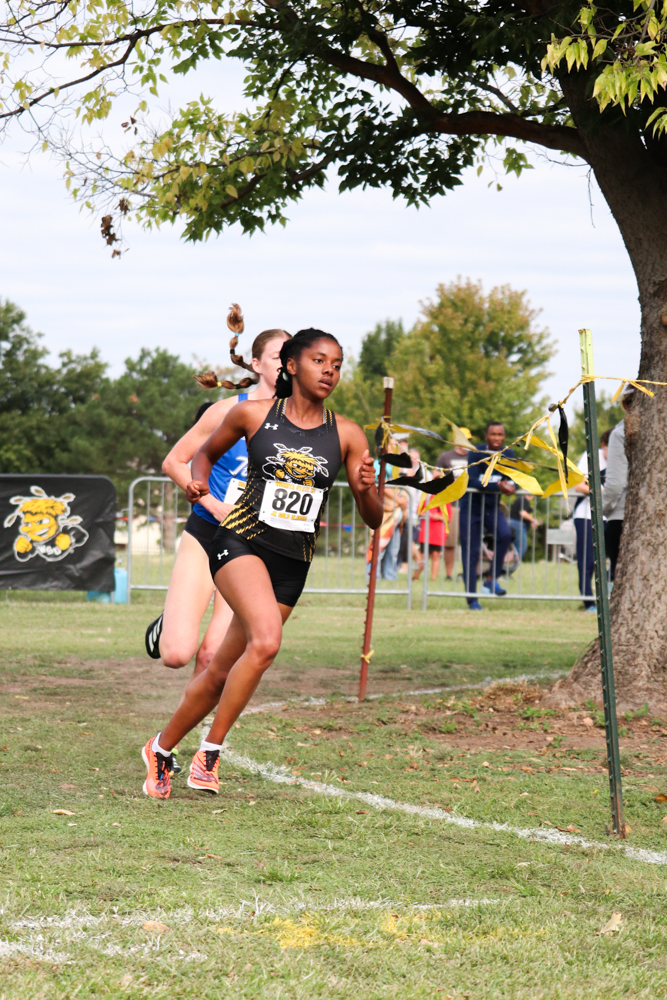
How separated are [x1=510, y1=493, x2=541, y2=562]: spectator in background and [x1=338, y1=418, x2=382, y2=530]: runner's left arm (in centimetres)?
Result: 1012

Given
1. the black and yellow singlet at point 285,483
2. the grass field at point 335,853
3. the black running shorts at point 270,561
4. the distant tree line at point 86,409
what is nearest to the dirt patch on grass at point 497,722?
the grass field at point 335,853

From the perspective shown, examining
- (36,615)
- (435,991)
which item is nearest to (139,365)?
(36,615)

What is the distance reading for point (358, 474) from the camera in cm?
446

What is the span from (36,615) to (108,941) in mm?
10186

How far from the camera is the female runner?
454 centimetres

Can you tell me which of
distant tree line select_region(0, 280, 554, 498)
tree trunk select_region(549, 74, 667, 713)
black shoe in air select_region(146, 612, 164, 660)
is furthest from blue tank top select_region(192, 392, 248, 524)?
distant tree line select_region(0, 280, 554, 498)

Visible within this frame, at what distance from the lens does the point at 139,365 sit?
4709 centimetres

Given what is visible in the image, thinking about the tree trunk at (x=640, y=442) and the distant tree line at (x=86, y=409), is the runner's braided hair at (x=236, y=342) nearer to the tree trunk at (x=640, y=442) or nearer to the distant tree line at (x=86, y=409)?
the tree trunk at (x=640, y=442)

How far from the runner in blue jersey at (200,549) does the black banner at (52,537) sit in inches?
343

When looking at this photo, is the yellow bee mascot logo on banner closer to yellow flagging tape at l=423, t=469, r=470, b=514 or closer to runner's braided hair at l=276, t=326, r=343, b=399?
yellow flagging tape at l=423, t=469, r=470, b=514

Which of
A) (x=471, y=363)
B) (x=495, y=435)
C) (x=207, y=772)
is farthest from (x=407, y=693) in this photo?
(x=471, y=363)

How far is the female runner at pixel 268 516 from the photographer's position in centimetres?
454

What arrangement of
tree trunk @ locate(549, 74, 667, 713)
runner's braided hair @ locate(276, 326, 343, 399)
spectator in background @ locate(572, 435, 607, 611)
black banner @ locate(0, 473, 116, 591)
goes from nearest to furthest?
runner's braided hair @ locate(276, 326, 343, 399), tree trunk @ locate(549, 74, 667, 713), black banner @ locate(0, 473, 116, 591), spectator in background @ locate(572, 435, 607, 611)

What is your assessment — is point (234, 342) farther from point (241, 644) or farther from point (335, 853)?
point (335, 853)
